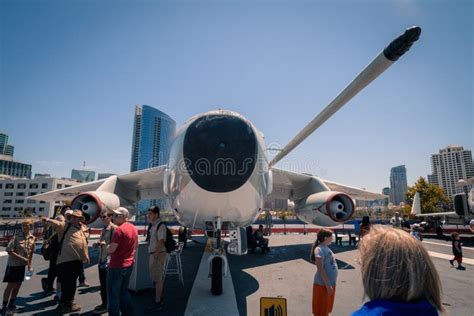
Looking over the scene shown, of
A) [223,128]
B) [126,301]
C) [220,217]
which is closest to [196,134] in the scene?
[223,128]

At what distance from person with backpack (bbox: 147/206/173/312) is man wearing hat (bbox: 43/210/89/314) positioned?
1.28m

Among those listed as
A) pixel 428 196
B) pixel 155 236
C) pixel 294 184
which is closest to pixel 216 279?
pixel 155 236

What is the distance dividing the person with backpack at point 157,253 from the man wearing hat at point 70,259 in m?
1.28

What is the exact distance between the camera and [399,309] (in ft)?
3.84

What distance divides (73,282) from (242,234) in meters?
3.49

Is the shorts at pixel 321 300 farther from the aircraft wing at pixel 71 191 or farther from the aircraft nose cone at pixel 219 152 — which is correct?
the aircraft wing at pixel 71 191

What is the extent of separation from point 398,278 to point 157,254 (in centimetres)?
485

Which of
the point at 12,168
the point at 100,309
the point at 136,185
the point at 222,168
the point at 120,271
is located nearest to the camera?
the point at 120,271

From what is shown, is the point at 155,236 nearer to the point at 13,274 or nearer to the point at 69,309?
the point at 69,309

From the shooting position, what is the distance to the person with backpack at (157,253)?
5152 mm

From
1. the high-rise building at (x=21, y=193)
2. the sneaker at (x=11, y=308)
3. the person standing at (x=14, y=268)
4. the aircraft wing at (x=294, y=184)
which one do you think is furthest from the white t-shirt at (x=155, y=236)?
the high-rise building at (x=21, y=193)

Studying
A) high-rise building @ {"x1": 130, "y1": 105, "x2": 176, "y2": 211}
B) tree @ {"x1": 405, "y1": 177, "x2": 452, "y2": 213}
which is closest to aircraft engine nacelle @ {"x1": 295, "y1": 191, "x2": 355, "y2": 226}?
tree @ {"x1": 405, "y1": 177, "x2": 452, "y2": 213}

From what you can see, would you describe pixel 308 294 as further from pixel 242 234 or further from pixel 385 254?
pixel 385 254

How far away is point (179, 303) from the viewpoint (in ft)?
17.7
